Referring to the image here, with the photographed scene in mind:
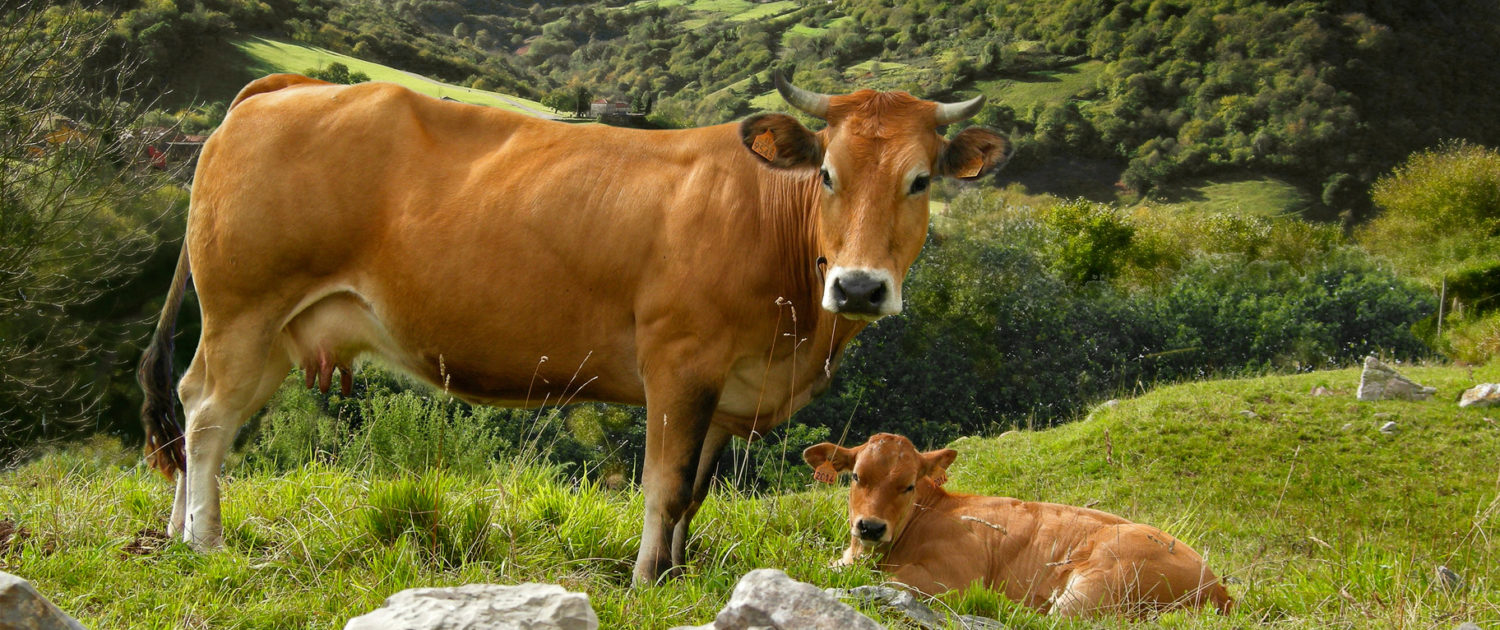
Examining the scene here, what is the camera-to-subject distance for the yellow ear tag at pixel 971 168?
473 cm

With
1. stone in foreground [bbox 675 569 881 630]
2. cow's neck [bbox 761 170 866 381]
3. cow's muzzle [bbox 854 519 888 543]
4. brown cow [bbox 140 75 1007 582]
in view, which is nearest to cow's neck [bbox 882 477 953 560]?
cow's muzzle [bbox 854 519 888 543]

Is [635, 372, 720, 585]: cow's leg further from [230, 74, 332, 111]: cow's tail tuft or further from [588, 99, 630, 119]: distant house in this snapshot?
[588, 99, 630, 119]: distant house

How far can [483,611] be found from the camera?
284cm

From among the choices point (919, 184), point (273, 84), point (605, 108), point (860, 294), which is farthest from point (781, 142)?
point (605, 108)

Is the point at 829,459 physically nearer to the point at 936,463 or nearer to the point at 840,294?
the point at 936,463

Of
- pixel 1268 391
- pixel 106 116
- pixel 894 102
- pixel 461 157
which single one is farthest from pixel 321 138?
pixel 1268 391

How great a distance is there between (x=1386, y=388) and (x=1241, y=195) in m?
82.5

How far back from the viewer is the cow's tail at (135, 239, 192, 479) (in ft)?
17.4

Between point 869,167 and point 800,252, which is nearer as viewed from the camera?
point 869,167

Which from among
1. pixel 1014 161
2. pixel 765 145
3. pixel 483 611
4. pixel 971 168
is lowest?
pixel 1014 161

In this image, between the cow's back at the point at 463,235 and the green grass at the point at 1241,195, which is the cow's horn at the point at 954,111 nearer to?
the cow's back at the point at 463,235

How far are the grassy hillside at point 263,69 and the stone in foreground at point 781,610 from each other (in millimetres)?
48478

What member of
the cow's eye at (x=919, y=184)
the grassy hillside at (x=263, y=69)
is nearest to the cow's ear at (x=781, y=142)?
the cow's eye at (x=919, y=184)

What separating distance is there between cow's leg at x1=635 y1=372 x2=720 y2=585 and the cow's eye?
1.17m
